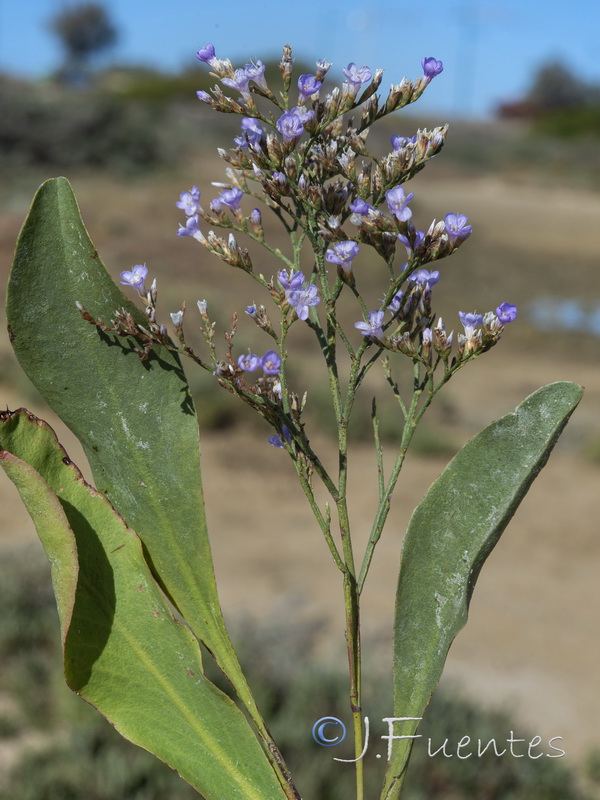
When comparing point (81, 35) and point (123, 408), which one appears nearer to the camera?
point (123, 408)

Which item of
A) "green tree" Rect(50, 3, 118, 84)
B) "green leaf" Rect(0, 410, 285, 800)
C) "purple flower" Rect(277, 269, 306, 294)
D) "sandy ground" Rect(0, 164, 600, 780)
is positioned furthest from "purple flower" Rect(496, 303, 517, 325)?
"green tree" Rect(50, 3, 118, 84)

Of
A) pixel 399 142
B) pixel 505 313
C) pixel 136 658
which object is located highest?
pixel 399 142

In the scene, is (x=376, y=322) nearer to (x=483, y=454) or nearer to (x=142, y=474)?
(x=483, y=454)

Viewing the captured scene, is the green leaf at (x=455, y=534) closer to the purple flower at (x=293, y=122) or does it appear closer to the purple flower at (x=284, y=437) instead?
the purple flower at (x=284, y=437)

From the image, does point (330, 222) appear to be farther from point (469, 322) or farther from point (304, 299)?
point (469, 322)

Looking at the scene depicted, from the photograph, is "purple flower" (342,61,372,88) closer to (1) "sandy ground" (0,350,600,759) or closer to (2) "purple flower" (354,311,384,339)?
(2) "purple flower" (354,311,384,339)

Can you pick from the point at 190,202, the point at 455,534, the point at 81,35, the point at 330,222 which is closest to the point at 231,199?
the point at 190,202

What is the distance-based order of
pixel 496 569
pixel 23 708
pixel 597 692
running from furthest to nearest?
1. pixel 496 569
2. pixel 597 692
3. pixel 23 708

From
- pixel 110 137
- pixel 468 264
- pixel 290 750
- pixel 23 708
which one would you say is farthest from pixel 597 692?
pixel 110 137
